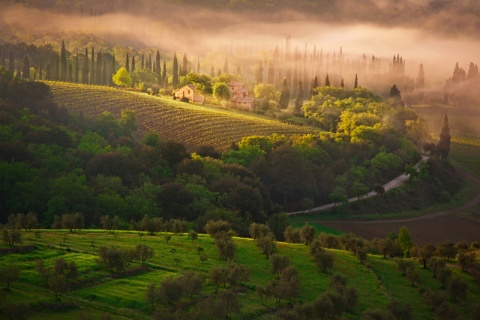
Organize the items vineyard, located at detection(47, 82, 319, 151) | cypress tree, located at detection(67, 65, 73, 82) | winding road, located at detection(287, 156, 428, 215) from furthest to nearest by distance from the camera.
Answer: cypress tree, located at detection(67, 65, 73, 82)
vineyard, located at detection(47, 82, 319, 151)
winding road, located at detection(287, 156, 428, 215)

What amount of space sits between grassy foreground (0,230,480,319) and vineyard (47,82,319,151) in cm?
6887

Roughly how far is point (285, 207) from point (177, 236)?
165 feet

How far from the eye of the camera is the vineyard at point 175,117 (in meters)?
150

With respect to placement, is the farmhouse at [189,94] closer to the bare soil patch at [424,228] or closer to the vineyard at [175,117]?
the vineyard at [175,117]

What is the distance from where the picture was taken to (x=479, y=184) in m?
158

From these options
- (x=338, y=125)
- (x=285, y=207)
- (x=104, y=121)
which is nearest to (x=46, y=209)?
(x=285, y=207)

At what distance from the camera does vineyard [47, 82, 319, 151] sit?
A: 149500mm

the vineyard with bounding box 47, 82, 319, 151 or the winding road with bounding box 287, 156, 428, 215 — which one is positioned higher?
the vineyard with bounding box 47, 82, 319, 151

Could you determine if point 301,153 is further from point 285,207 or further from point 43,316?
point 43,316

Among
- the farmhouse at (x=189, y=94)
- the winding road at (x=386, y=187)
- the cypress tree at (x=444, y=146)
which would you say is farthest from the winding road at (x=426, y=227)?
the farmhouse at (x=189, y=94)

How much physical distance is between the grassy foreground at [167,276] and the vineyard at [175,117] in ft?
226

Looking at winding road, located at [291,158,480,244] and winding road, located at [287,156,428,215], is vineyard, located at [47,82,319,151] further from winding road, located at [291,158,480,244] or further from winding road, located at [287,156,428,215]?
winding road, located at [291,158,480,244]

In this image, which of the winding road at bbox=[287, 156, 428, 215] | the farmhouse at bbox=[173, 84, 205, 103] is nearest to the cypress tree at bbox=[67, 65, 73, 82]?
the farmhouse at bbox=[173, 84, 205, 103]

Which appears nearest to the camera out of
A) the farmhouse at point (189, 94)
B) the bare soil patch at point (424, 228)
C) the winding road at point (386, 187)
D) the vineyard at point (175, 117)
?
the bare soil patch at point (424, 228)
